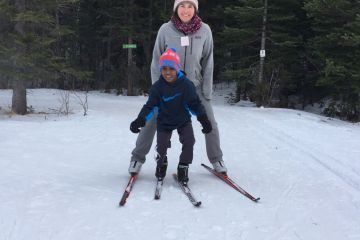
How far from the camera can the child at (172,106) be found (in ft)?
13.7

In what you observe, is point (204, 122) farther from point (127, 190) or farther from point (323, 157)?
point (323, 157)

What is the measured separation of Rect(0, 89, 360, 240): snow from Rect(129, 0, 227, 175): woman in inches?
19.3

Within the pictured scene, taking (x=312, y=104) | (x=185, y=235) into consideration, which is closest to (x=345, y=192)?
(x=185, y=235)

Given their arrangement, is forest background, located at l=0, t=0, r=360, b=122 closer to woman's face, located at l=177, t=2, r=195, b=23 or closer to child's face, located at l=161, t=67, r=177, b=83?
woman's face, located at l=177, t=2, r=195, b=23

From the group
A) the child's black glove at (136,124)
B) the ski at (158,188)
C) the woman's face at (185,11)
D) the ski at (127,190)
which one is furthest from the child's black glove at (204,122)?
the woman's face at (185,11)

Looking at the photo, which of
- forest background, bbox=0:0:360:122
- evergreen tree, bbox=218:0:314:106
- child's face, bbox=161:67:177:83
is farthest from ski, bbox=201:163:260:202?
evergreen tree, bbox=218:0:314:106

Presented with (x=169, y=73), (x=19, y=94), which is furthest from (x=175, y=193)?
(x=19, y=94)

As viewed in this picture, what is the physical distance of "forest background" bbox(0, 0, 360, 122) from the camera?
37.7ft

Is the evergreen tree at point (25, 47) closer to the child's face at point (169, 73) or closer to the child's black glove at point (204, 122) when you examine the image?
the child's face at point (169, 73)

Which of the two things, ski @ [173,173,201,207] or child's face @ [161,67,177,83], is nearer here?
ski @ [173,173,201,207]

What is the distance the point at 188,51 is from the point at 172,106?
27.5 inches

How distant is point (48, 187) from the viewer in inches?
169

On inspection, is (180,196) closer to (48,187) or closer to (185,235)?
(185,235)

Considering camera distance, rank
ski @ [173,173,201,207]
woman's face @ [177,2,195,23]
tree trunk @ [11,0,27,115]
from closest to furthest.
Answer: ski @ [173,173,201,207] < woman's face @ [177,2,195,23] < tree trunk @ [11,0,27,115]
